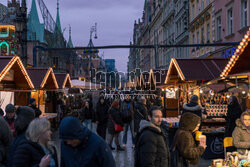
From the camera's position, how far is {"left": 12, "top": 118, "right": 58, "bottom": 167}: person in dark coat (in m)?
3.65

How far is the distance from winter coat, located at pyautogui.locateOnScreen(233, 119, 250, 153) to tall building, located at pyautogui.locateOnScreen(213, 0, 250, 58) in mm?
12467

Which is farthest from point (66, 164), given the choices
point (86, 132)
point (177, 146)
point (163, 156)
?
point (177, 146)

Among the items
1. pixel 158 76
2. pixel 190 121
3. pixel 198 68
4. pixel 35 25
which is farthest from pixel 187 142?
pixel 35 25

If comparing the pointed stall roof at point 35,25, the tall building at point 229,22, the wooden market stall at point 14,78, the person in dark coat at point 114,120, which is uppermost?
the pointed stall roof at point 35,25

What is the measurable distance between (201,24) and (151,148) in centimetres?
2626

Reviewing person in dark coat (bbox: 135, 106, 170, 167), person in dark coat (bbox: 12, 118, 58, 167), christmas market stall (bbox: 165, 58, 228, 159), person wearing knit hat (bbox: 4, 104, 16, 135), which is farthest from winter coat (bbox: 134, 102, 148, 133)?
person in dark coat (bbox: 12, 118, 58, 167)

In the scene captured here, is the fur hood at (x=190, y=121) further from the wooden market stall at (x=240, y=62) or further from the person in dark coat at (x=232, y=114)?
the person in dark coat at (x=232, y=114)

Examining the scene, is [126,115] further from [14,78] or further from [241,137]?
[241,137]

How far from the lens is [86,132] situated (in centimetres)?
341

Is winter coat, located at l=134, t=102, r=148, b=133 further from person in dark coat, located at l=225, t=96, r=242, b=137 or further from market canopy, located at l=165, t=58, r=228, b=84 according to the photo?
person in dark coat, located at l=225, t=96, r=242, b=137

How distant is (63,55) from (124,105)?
2223 inches

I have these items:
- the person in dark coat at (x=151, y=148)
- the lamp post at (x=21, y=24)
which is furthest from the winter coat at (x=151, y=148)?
the lamp post at (x=21, y=24)

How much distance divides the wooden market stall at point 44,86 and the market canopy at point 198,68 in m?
5.47

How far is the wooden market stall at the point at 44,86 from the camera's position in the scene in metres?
15.2
